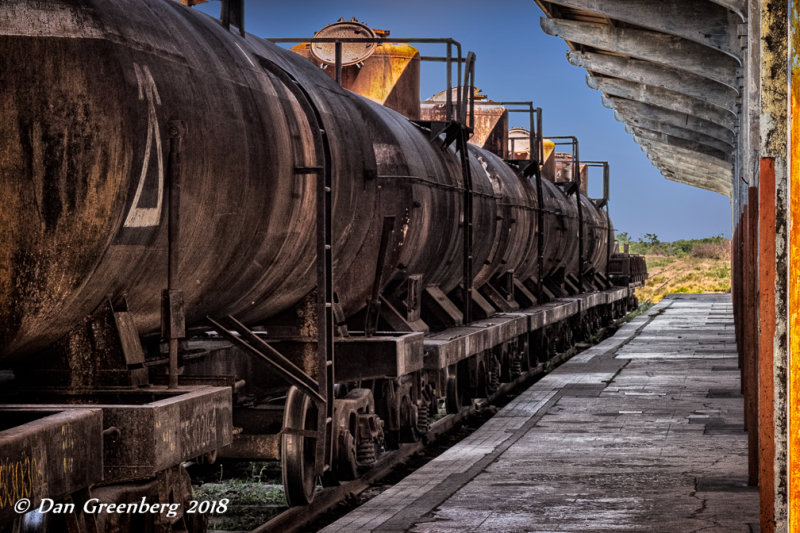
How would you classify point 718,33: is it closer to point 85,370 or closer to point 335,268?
point 335,268

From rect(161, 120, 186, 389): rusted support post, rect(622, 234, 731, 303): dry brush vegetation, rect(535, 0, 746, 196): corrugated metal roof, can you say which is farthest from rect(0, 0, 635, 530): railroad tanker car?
rect(622, 234, 731, 303): dry brush vegetation

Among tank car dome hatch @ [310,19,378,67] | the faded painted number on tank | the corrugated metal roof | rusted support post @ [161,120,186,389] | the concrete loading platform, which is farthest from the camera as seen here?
the corrugated metal roof

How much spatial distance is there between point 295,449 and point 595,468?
9.28ft

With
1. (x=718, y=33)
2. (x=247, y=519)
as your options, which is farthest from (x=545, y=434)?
(x=718, y=33)

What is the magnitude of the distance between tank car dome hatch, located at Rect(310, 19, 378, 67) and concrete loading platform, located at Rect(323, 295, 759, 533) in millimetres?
4357

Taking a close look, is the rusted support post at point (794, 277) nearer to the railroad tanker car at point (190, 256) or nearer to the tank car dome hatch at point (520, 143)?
the railroad tanker car at point (190, 256)

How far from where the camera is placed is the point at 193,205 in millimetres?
5875

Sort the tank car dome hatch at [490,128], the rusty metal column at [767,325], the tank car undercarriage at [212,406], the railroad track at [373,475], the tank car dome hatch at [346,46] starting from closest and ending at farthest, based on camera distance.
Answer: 1. the tank car undercarriage at [212,406]
2. the rusty metal column at [767,325]
3. the railroad track at [373,475]
4. the tank car dome hatch at [346,46]
5. the tank car dome hatch at [490,128]

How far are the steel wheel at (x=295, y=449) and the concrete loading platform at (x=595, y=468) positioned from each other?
0.48 m

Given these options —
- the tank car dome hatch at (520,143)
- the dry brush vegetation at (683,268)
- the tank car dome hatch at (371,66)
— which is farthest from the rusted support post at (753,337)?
the dry brush vegetation at (683,268)

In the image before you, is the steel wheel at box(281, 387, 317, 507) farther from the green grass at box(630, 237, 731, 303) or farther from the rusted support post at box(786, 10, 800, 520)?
the green grass at box(630, 237, 731, 303)

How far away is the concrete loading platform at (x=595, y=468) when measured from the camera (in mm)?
7473

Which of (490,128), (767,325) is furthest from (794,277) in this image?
(490,128)

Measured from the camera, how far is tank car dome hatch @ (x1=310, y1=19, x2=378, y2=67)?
1222cm
